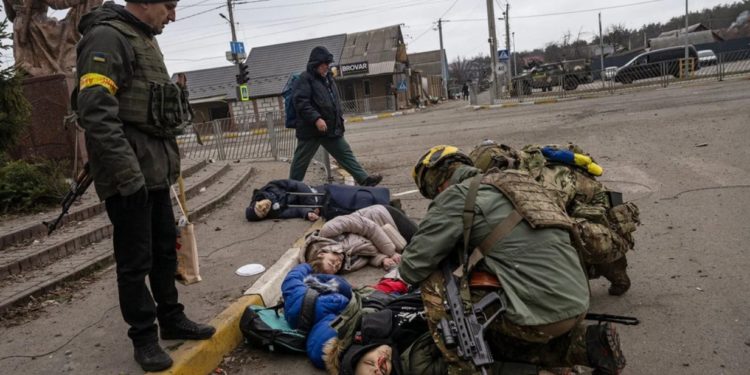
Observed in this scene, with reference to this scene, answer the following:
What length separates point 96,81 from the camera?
101 inches

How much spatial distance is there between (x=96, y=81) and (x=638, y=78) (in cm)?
3246

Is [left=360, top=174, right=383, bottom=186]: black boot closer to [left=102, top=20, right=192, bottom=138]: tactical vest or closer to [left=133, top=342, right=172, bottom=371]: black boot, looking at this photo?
[left=102, top=20, right=192, bottom=138]: tactical vest

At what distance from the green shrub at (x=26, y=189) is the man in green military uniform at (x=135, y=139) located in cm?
359

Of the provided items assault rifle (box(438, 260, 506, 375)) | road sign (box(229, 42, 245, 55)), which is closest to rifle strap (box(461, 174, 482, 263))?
assault rifle (box(438, 260, 506, 375))

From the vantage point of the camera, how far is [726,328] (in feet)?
10.5

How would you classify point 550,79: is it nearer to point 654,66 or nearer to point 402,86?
point 654,66

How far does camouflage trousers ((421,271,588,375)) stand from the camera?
2.52 meters

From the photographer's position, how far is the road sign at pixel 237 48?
2762cm

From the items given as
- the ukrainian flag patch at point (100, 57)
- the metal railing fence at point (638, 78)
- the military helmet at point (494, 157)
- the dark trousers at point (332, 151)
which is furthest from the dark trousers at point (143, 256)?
the metal railing fence at point (638, 78)

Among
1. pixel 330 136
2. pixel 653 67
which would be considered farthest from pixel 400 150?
pixel 653 67

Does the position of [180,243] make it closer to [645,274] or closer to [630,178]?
[645,274]

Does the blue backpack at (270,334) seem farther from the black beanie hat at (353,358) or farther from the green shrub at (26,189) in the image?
the green shrub at (26,189)

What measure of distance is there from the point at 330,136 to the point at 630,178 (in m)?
4.02

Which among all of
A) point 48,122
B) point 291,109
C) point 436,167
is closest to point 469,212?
point 436,167
